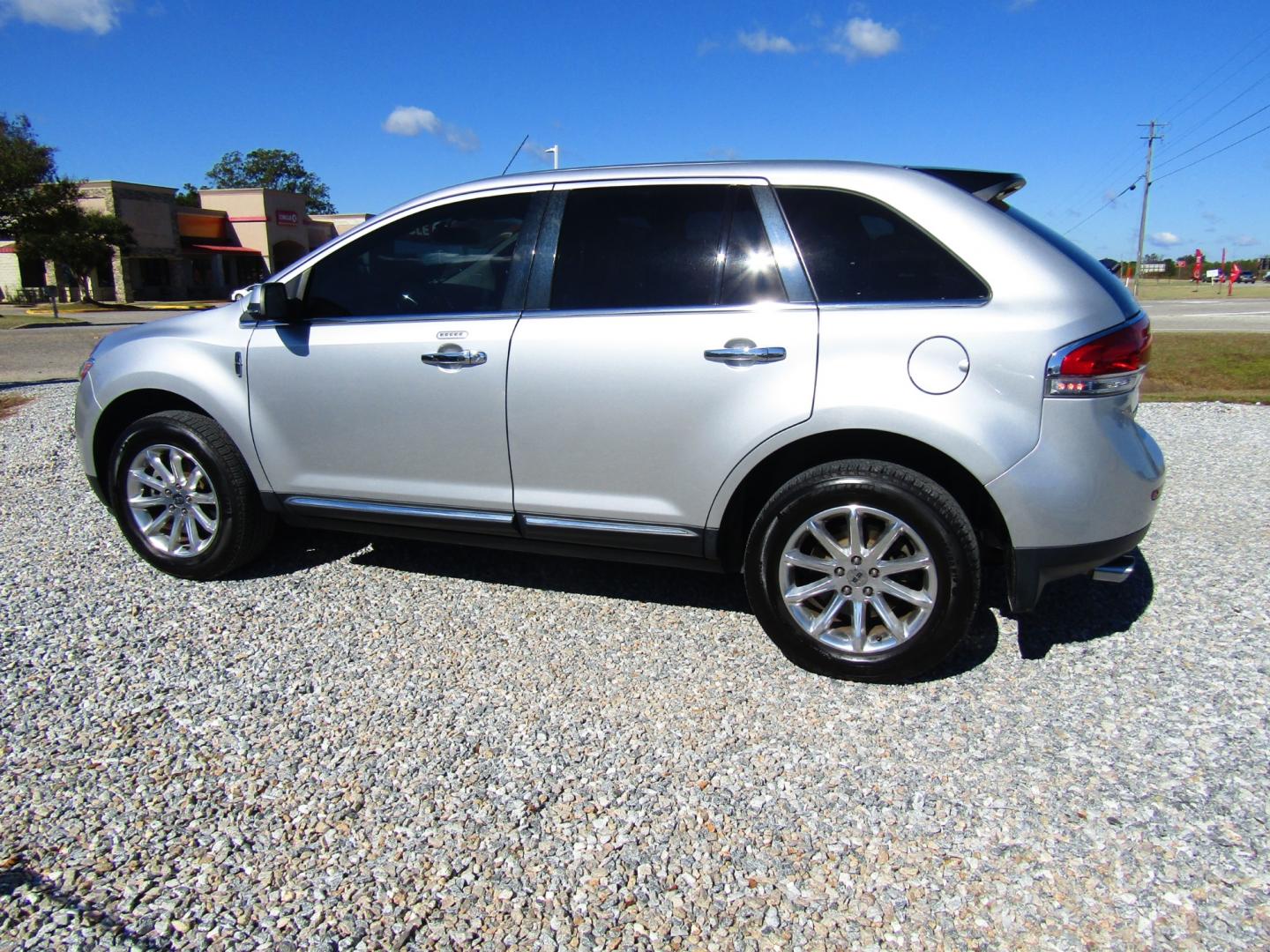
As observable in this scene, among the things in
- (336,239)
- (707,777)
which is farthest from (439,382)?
(707,777)

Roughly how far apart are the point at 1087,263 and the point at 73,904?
3.82 meters

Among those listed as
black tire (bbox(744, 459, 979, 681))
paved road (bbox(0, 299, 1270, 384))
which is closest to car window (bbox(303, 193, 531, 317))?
black tire (bbox(744, 459, 979, 681))

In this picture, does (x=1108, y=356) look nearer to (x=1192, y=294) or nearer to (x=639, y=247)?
(x=639, y=247)

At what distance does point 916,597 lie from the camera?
3307mm

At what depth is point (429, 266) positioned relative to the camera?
4090mm

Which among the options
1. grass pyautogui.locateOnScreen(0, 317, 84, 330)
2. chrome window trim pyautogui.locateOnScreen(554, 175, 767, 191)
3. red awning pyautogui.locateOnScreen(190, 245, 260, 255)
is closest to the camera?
chrome window trim pyautogui.locateOnScreen(554, 175, 767, 191)

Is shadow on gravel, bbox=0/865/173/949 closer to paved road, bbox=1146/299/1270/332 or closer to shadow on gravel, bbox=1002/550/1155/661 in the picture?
shadow on gravel, bbox=1002/550/1155/661

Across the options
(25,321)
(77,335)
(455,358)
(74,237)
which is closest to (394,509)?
(455,358)

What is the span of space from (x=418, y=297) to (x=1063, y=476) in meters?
2.80

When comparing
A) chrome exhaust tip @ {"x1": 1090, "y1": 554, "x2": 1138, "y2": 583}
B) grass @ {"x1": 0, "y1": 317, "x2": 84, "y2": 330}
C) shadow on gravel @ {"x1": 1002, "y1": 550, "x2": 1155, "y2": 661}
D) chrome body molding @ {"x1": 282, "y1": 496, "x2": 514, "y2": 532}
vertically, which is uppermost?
grass @ {"x1": 0, "y1": 317, "x2": 84, "y2": 330}

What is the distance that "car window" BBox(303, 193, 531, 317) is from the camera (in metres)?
3.95

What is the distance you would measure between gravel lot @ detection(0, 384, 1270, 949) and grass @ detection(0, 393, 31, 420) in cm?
661

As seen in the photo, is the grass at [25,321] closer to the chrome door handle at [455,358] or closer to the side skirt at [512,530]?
the side skirt at [512,530]

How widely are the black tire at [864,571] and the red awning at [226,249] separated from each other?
5698 cm
